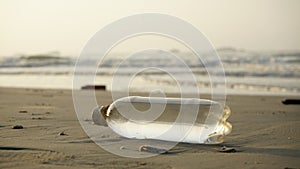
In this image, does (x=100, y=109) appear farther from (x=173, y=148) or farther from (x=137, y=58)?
(x=137, y=58)

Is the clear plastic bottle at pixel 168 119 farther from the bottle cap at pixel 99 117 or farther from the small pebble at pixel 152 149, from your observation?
the small pebble at pixel 152 149

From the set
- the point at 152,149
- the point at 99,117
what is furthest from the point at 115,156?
the point at 99,117

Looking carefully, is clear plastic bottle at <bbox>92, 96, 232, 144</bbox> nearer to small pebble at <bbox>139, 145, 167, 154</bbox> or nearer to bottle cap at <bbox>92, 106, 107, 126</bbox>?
bottle cap at <bbox>92, 106, 107, 126</bbox>

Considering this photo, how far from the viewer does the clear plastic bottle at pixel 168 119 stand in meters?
3.51

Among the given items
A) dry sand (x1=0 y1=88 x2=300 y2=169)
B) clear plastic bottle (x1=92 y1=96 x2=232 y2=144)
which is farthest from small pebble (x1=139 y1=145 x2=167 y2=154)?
clear plastic bottle (x1=92 y1=96 x2=232 y2=144)

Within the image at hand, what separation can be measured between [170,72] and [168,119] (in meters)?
10.1

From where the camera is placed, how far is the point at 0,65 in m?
19.6

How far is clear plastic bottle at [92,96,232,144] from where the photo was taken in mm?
3506

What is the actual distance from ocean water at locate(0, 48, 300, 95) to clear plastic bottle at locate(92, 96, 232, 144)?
19.4 ft

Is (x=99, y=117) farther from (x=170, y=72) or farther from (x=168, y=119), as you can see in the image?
(x=170, y=72)

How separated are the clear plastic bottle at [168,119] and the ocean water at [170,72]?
5.91 metres

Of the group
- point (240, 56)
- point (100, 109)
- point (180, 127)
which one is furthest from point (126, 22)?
point (240, 56)

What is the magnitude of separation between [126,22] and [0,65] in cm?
1625

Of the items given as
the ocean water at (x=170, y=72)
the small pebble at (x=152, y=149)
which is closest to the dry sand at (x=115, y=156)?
the small pebble at (x=152, y=149)
